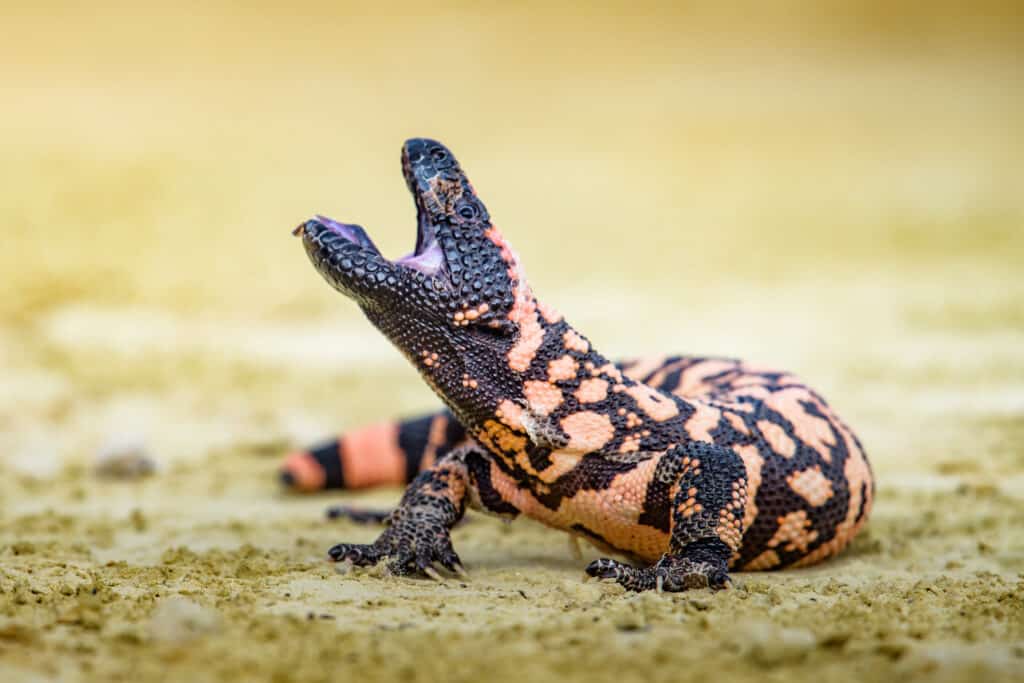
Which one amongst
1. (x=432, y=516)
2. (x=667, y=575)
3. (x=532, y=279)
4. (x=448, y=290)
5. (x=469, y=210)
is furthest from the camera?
(x=532, y=279)

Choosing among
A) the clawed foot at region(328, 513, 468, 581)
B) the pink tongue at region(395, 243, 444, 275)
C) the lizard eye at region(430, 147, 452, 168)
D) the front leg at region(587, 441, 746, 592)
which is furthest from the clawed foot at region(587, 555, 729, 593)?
the lizard eye at region(430, 147, 452, 168)

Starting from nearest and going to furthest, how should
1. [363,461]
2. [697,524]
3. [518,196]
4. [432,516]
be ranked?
1. [697,524]
2. [432,516]
3. [363,461]
4. [518,196]

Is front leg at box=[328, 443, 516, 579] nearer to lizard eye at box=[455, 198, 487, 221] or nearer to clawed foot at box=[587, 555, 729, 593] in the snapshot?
clawed foot at box=[587, 555, 729, 593]

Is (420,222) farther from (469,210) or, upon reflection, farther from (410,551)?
(410,551)

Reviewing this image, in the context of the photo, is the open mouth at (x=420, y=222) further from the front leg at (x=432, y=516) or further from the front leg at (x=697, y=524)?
the front leg at (x=697, y=524)

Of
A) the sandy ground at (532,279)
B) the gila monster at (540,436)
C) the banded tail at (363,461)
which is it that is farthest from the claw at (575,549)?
the banded tail at (363,461)

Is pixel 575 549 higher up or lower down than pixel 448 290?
lower down

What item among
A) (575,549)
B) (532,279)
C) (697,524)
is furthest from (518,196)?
(697,524)
